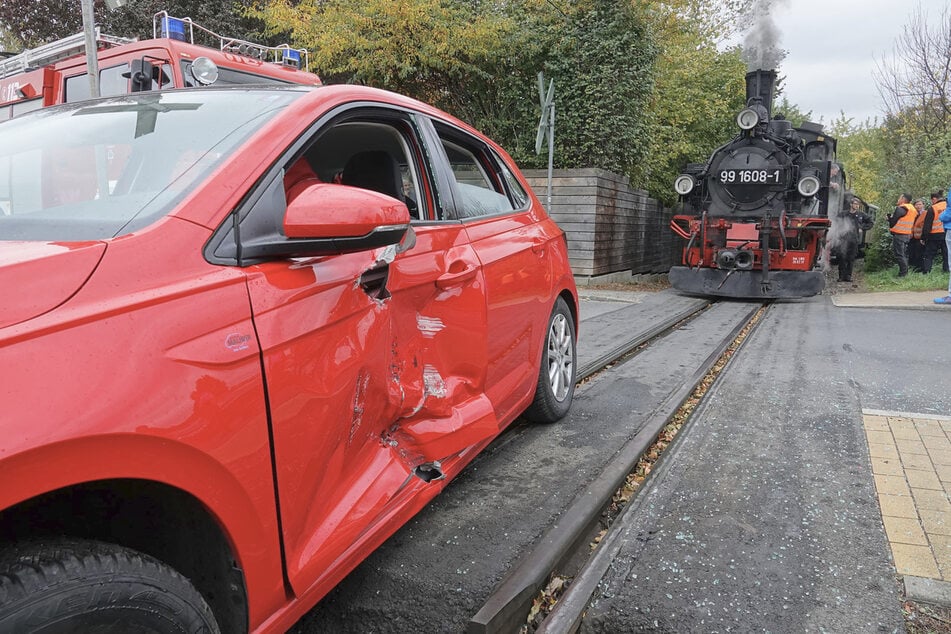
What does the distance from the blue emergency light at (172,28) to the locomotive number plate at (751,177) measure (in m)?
9.49

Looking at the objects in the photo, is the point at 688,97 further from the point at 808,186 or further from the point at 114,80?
the point at 114,80

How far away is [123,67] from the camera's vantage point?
22.8 ft

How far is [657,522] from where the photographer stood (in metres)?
2.69

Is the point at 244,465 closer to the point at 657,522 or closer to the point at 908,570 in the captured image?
the point at 657,522

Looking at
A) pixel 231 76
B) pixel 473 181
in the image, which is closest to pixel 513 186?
pixel 473 181

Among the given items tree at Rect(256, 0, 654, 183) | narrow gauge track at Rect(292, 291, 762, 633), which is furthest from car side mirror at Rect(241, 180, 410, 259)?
tree at Rect(256, 0, 654, 183)

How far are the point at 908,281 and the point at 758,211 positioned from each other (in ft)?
11.5

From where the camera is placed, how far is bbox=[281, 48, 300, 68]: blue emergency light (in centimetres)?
851

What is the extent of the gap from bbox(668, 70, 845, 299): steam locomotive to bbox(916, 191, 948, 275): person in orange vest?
7.82 ft

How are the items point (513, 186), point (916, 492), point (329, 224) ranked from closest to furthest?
point (329, 224) → point (916, 492) → point (513, 186)

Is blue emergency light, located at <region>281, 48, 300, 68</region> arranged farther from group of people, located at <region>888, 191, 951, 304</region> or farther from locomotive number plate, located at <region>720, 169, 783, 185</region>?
group of people, located at <region>888, 191, 951, 304</region>

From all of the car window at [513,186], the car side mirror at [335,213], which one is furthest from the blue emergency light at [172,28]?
the car side mirror at [335,213]

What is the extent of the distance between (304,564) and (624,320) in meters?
7.05

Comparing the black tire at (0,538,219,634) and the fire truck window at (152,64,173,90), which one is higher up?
the fire truck window at (152,64,173,90)
